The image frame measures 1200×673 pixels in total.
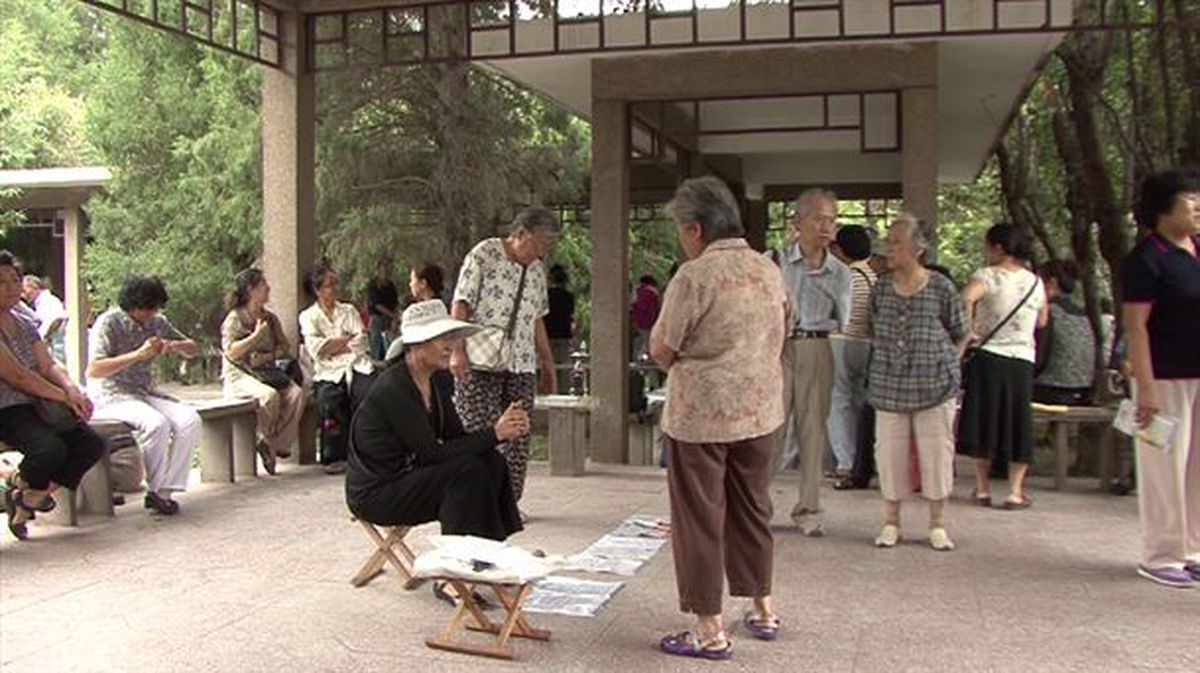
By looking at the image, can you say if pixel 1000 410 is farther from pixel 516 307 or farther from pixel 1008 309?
pixel 516 307

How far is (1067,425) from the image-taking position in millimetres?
7828

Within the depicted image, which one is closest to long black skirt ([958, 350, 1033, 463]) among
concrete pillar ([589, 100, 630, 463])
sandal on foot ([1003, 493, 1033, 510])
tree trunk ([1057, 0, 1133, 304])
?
sandal on foot ([1003, 493, 1033, 510])

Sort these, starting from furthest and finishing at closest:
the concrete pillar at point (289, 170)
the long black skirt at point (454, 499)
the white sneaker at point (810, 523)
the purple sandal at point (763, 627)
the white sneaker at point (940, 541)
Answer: the concrete pillar at point (289, 170), the white sneaker at point (810, 523), the white sneaker at point (940, 541), the long black skirt at point (454, 499), the purple sandal at point (763, 627)

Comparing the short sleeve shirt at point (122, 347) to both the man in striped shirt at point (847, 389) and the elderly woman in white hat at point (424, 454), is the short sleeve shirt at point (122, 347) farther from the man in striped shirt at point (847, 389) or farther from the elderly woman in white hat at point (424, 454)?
the man in striped shirt at point (847, 389)

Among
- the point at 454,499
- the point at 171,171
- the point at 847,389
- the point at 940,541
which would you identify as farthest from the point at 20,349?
the point at 171,171

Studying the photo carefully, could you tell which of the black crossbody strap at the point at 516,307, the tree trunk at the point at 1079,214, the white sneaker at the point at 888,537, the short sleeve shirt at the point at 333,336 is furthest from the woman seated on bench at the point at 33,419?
the tree trunk at the point at 1079,214

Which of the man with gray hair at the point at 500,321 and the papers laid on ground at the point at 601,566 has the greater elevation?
the man with gray hair at the point at 500,321

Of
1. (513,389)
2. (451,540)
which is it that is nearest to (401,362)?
(451,540)

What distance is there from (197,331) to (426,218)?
6.79 metres

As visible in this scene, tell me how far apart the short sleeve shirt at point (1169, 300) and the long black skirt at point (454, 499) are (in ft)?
9.63

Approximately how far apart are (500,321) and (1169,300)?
3.20 m

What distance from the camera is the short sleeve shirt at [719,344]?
4.21 m

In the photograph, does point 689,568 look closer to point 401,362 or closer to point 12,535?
point 401,362

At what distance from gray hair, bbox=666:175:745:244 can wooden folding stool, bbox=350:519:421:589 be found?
1802mm
